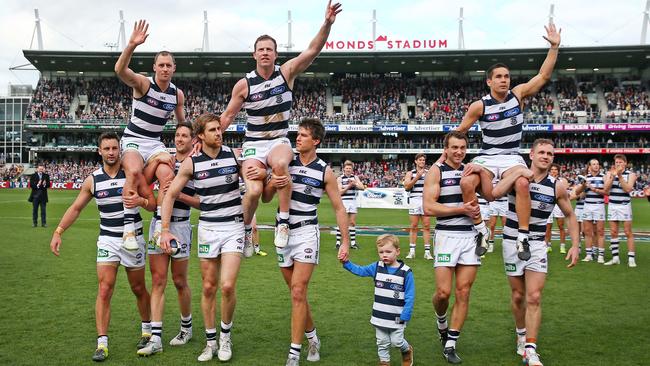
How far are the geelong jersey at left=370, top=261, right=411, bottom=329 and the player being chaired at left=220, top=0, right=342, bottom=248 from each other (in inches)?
66.8

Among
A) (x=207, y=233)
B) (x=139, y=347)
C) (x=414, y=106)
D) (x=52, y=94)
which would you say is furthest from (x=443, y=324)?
(x=52, y=94)

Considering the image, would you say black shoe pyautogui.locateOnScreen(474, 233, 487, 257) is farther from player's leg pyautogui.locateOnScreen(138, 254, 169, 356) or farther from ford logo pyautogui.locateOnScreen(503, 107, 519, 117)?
player's leg pyautogui.locateOnScreen(138, 254, 169, 356)

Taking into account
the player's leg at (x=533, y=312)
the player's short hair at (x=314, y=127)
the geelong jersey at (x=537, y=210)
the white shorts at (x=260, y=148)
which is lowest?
the player's leg at (x=533, y=312)

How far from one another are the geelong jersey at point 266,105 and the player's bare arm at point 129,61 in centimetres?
134

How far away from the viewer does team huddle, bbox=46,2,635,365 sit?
20.1ft

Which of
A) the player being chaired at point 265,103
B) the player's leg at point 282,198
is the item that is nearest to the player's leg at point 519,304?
the player's leg at point 282,198

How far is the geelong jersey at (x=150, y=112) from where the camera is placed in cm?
733

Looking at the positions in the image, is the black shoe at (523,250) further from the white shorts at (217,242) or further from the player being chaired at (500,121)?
the white shorts at (217,242)

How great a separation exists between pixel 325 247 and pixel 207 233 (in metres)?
9.98

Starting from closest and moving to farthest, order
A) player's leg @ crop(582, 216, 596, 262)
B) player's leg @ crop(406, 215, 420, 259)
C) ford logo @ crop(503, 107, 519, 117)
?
ford logo @ crop(503, 107, 519, 117)
player's leg @ crop(582, 216, 596, 262)
player's leg @ crop(406, 215, 420, 259)

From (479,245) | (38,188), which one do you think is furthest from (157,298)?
(38,188)

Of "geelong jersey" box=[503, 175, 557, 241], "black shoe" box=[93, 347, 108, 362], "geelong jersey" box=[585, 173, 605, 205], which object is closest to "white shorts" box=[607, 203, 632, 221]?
"geelong jersey" box=[585, 173, 605, 205]

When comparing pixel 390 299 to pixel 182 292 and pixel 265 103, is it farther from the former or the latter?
pixel 265 103

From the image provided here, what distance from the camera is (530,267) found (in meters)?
6.33
